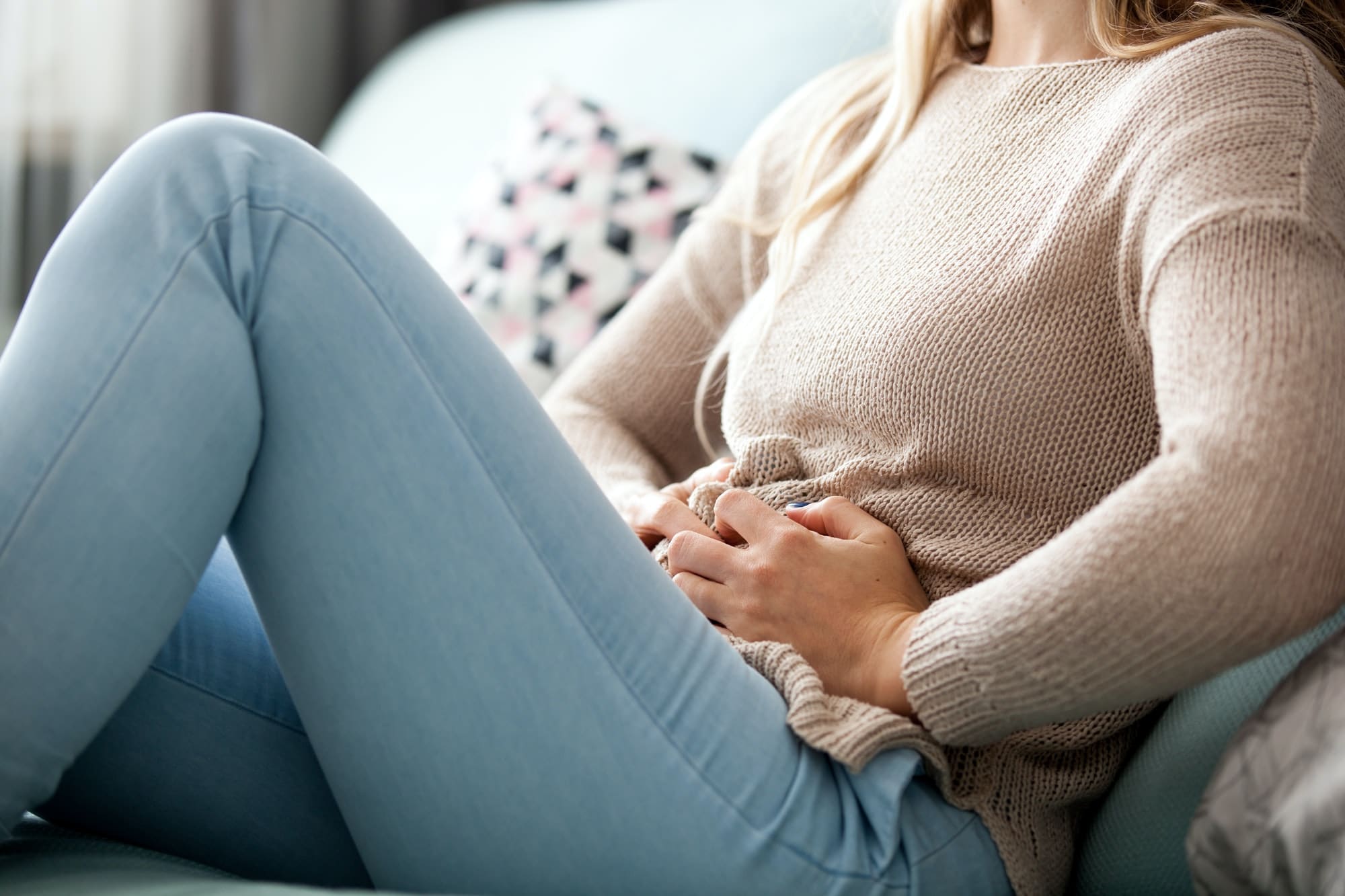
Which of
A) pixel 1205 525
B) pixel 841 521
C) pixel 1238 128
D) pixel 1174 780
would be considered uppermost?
pixel 1238 128

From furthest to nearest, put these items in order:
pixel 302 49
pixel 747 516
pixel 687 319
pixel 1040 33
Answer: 1. pixel 302 49
2. pixel 687 319
3. pixel 1040 33
4. pixel 747 516

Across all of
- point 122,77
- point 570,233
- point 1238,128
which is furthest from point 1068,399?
point 122,77

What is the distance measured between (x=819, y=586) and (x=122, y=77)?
200 centimetres

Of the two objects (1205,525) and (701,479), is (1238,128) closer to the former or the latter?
(1205,525)

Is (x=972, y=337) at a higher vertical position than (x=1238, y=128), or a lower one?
lower

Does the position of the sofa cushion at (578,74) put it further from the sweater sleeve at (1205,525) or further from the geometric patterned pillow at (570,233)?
the sweater sleeve at (1205,525)

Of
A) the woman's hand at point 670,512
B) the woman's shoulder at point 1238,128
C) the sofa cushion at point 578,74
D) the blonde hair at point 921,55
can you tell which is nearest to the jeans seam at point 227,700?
the woman's hand at point 670,512

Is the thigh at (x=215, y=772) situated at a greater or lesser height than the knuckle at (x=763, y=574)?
lesser

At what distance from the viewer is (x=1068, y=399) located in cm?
78

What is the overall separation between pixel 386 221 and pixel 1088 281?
0.44 metres

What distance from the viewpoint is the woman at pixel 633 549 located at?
62cm

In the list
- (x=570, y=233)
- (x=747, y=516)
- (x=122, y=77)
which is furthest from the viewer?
(x=122, y=77)

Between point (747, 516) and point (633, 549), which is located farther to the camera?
point (747, 516)

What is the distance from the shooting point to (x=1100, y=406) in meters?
0.77
